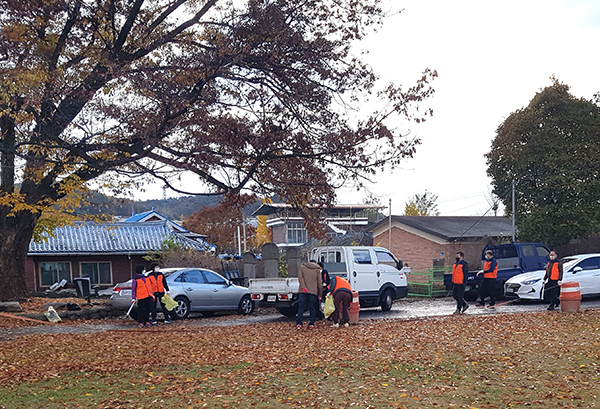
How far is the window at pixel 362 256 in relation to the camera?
811 inches

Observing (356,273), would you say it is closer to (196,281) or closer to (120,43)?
(196,281)

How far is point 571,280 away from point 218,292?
1164 centimetres

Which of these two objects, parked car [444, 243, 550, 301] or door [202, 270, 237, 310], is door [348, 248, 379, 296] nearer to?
door [202, 270, 237, 310]

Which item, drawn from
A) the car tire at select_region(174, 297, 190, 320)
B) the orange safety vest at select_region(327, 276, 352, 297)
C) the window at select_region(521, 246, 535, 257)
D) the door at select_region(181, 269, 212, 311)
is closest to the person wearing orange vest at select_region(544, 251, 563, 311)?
the window at select_region(521, 246, 535, 257)

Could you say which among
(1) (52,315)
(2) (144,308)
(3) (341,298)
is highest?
(3) (341,298)

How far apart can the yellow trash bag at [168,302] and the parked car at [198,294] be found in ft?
3.15

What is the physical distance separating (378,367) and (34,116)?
1087cm

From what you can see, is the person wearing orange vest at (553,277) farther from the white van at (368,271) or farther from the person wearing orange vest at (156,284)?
the person wearing orange vest at (156,284)

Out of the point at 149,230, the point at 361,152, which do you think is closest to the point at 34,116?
the point at 361,152

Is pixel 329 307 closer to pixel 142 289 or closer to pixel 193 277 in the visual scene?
pixel 142 289

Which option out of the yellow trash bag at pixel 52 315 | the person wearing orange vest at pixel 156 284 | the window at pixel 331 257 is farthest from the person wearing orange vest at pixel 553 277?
the yellow trash bag at pixel 52 315

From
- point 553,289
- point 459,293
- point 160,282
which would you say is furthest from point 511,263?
point 160,282

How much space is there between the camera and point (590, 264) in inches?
876

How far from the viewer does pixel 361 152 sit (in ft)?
52.6
